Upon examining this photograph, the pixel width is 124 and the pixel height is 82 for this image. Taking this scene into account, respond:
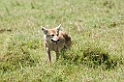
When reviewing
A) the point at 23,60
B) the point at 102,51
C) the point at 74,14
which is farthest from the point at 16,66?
the point at 74,14

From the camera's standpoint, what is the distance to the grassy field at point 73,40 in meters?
6.42

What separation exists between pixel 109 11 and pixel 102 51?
6.07m

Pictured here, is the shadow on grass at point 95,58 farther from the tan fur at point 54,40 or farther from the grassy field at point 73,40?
the tan fur at point 54,40

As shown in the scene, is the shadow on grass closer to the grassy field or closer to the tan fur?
the grassy field

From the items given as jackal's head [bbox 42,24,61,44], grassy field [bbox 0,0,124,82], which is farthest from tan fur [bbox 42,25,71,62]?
grassy field [bbox 0,0,124,82]

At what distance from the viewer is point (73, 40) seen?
A: 30.0 feet

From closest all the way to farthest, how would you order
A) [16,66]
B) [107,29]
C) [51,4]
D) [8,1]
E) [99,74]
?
[99,74]
[16,66]
[107,29]
[51,4]
[8,1]

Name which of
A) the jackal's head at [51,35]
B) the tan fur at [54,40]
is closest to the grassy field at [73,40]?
the tan fur at [54,40]

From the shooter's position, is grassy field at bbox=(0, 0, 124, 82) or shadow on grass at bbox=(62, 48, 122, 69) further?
shadow on grass at bbox=(62, 48, 122, 69)

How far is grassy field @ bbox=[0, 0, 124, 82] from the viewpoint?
6.42 meters

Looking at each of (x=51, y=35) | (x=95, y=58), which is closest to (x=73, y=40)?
(x=95, y=58)

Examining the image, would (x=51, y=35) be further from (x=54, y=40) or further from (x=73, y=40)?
(x=73, y=40)

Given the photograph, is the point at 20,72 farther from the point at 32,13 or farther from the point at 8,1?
the point at 8,1

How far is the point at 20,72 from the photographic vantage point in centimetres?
649
